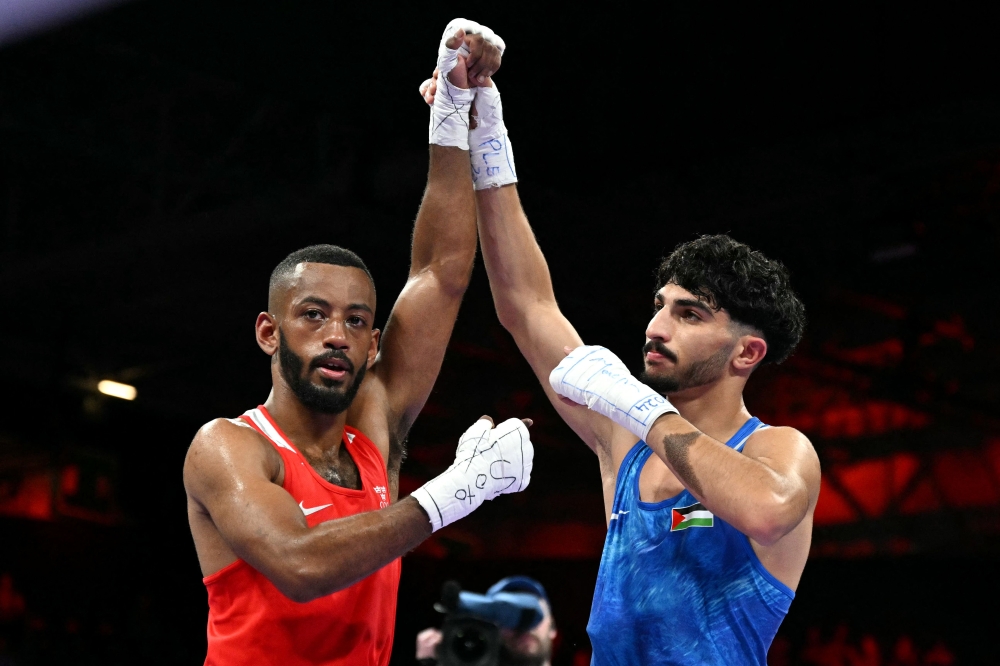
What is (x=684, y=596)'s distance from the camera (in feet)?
8.54

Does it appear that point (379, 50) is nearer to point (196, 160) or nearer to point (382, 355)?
point (196, 160)

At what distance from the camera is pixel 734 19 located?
605 centimetres

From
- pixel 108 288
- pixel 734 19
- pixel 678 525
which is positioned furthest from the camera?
pixel 108 288

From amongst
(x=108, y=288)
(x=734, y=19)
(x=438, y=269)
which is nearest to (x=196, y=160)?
(x=108, y=288)

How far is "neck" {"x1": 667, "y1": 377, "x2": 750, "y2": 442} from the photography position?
2881 millimetres

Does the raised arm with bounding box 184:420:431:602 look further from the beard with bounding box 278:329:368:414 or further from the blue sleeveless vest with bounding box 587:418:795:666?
the blue sleeveless vest with bounding box 587:418:795:666

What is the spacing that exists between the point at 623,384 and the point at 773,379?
8616 millimetres

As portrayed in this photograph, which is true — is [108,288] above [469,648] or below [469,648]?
above

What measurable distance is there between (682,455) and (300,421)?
3.44ft

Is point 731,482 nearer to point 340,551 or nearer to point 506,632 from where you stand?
point 340,551

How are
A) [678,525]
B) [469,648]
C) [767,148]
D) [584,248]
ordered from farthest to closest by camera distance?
[584,248] → [767,148] → [469,648] → [678,525]

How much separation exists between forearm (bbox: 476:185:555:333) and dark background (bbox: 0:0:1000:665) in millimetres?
2916

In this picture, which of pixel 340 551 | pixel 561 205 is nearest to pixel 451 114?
pixel 340 551

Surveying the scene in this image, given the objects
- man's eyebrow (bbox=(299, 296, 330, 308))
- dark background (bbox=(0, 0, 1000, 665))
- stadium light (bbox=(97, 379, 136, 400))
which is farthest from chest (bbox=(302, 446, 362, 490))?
stadium light (bbox=(97, 379, 136, 400))
